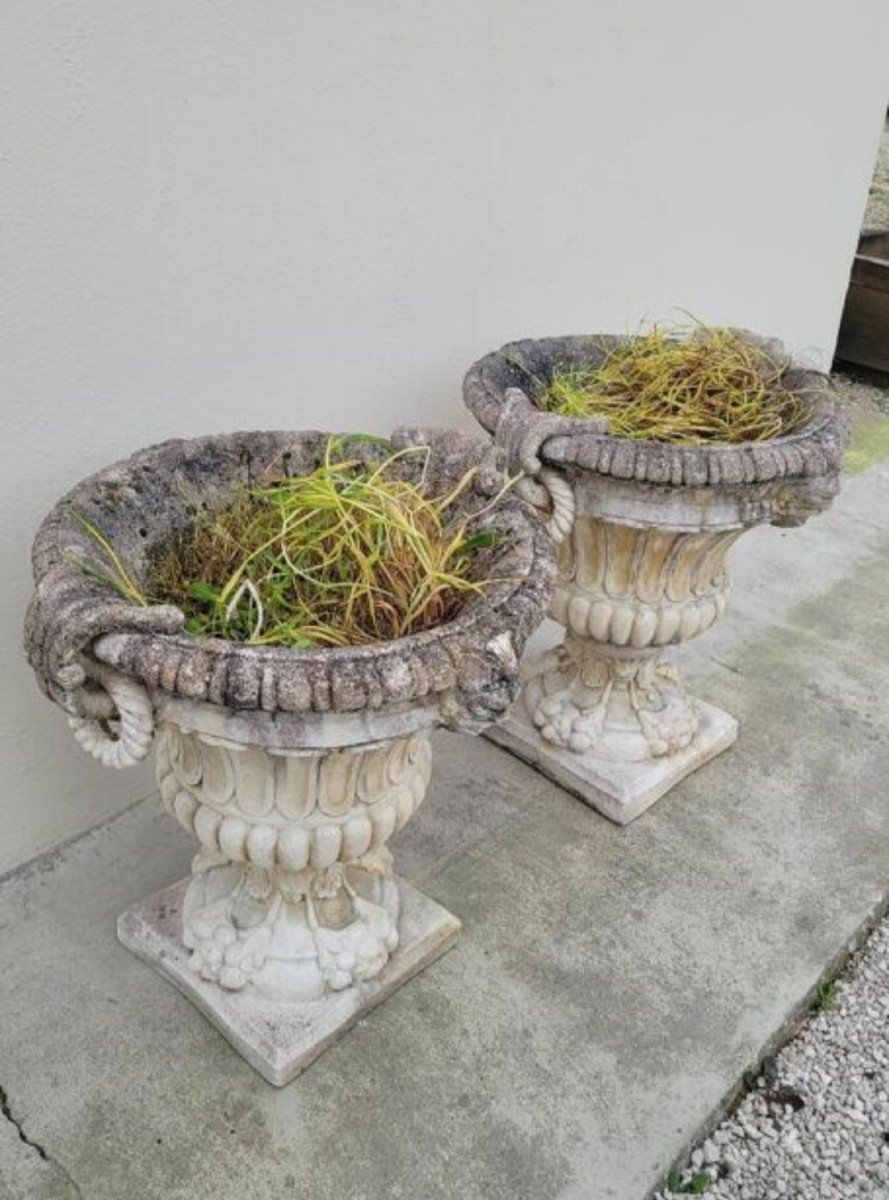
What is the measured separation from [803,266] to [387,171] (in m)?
2.70

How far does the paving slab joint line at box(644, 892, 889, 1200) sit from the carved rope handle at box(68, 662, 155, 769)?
45.2 inches

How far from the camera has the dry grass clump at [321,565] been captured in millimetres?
1791

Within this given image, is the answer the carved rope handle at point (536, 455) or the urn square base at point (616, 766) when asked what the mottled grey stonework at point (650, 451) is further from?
the urn square base at point (616, 766)

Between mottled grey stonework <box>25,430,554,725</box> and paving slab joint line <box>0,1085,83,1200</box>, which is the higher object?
mottled grey stonework <box>25,430,554,725</box>

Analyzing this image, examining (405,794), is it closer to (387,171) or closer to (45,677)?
(45,677)

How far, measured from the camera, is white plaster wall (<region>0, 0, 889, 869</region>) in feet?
6.64

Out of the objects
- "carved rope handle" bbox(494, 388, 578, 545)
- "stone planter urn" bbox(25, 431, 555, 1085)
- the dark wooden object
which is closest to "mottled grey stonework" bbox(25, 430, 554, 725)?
"stone planter urn" bbox(25, 431, 555, 1085)

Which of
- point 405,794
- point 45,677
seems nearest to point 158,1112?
point 405,794

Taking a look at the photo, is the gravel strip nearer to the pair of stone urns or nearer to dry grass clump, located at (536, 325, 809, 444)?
the pair of stone urns

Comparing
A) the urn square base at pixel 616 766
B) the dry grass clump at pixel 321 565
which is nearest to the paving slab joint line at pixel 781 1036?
the urn square base at pixel 616 766

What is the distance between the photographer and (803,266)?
464 cm

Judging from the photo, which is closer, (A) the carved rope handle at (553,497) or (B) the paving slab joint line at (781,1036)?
(B) the paving slab joint line at (781,1036)

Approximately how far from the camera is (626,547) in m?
2.48

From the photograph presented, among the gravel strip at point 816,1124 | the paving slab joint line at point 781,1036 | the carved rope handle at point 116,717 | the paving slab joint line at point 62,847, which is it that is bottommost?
the gravel strip at point 816,1124
